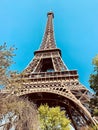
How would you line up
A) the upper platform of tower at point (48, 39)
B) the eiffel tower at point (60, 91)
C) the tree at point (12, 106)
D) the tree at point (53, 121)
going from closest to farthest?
1. the tree at point (12, 106)
2. the tree at point (53, 121)
3. the eiffel tower at point (60, 91)
4. the upper platform of tower at point (48, 39)

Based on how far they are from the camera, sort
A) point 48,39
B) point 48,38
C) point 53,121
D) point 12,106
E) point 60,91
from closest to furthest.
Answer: point 12,106 → point 53,121 → point 60,91 → point 48,39 → point 48,38

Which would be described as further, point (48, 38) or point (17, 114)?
point (48, 38)

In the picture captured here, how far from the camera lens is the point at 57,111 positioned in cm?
2311

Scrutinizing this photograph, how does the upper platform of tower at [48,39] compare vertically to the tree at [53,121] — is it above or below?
above

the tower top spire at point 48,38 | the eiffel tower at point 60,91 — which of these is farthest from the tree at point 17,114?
the tower top spire at point 48,38

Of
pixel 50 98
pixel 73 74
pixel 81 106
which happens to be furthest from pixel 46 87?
pixel 81 106

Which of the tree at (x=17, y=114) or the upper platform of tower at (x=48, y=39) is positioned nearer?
the tree at (x=17, y=114)

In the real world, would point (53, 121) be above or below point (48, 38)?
below

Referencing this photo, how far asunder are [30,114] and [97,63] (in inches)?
166

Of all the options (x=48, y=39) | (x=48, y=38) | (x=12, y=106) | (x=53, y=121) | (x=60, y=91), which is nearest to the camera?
(x=12, y=106)

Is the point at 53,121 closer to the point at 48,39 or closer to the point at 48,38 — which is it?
the point at 48,39

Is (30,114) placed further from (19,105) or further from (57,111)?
(57,111)

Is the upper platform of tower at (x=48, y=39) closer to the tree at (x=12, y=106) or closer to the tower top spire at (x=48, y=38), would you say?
the tower top spire at (x=48, y=38)

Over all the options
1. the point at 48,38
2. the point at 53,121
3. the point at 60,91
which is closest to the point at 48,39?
the point at 48,38
